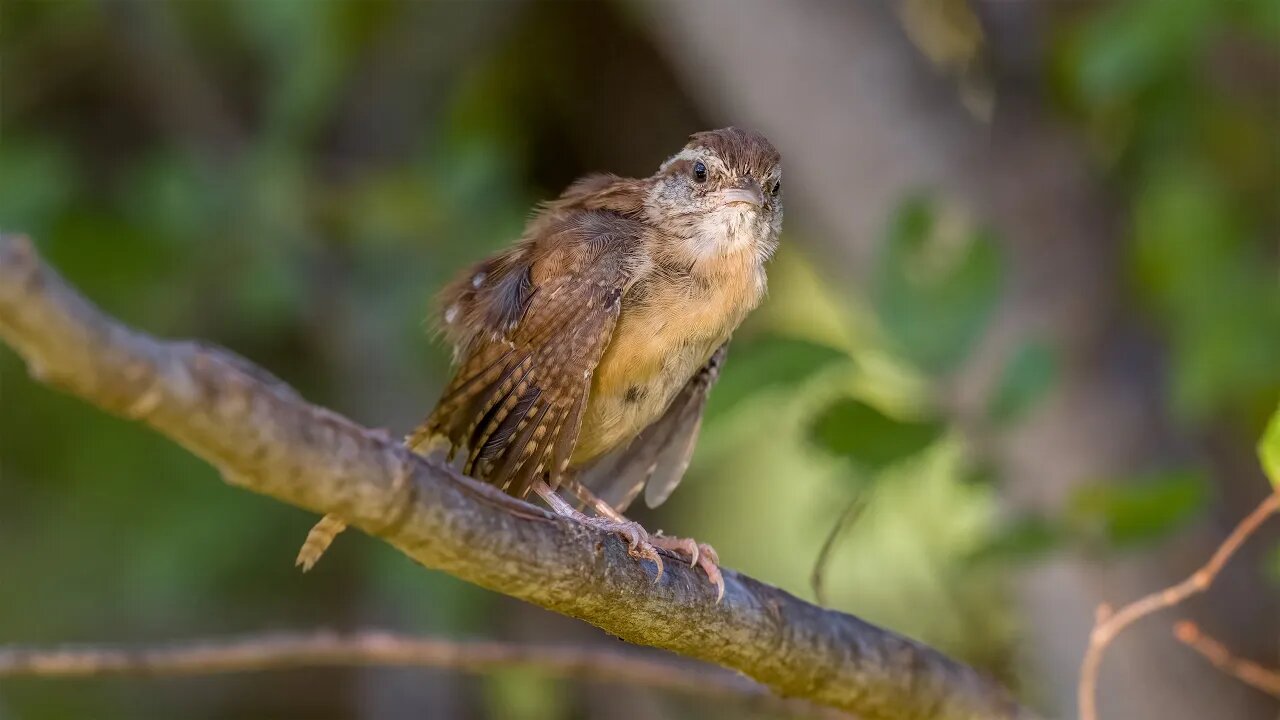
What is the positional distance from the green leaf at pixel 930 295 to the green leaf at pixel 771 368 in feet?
0.59

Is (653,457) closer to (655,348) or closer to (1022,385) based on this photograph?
(655,348)

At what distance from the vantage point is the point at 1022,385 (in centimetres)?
326

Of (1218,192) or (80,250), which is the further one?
(80,250)

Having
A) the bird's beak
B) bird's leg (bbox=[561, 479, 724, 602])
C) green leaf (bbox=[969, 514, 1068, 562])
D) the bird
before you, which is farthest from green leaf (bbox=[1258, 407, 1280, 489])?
the bird's beak

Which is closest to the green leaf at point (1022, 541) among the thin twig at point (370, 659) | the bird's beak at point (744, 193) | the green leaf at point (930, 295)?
the green leaf at point (930, 295)

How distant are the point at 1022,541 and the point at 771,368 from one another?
66cm

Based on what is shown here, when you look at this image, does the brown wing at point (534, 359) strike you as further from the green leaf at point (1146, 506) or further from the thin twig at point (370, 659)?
the green leaf at point (1146, 506)

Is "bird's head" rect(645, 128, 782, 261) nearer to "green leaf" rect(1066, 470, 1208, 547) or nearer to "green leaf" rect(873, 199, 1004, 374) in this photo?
"green leaf" rect(873, 199, 1004, 374)

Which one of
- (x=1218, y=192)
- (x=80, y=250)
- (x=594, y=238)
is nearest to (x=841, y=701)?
(x=594, y=238)

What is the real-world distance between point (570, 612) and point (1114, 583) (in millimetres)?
2509

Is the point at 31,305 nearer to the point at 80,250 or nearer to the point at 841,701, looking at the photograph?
the point at 841,701

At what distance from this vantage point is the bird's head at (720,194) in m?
3.66

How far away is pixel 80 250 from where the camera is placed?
519cm

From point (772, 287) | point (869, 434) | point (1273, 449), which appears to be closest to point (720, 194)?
point (869, 434)
